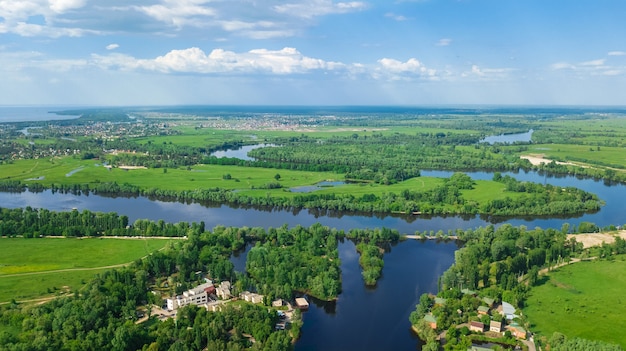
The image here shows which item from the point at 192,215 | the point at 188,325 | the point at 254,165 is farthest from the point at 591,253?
the point at 254,165

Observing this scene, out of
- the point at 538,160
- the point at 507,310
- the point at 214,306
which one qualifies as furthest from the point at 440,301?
the point at 538,160

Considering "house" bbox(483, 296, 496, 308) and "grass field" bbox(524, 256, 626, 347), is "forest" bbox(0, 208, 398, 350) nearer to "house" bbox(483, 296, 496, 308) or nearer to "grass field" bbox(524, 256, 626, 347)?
"house" bbox(483, 296, 496, 308)

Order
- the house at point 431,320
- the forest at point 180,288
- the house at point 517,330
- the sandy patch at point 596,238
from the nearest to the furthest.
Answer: the forest at point 180,288 < the house at point 517,330 < the house at point 431,320 < the sandy patch at point 596,238

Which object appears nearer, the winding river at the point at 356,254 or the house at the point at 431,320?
the house at the point at 431,320

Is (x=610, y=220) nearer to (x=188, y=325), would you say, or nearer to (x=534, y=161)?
(x=534, y=161)

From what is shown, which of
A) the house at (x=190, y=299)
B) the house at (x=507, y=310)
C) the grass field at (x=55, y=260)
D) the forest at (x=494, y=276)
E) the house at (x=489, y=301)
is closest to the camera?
the forest at (x=494, y=276)

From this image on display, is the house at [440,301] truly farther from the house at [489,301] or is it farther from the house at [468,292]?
the house at [489,301]

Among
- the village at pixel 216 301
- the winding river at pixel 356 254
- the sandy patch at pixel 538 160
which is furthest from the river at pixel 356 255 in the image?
the sandy patch at pixel 538 160
